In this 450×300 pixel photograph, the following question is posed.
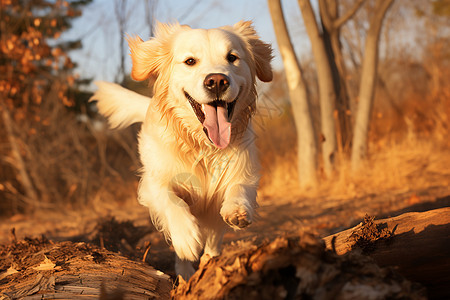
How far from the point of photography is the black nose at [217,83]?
2.43 meters

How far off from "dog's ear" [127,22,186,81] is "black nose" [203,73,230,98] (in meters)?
0.62

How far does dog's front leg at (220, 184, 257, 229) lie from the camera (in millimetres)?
2355

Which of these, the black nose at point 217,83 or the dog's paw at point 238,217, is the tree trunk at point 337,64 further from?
the dog's paw at point 238,217

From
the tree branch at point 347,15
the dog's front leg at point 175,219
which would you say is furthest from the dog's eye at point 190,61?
the tree branch at point 347,15

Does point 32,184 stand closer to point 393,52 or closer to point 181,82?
point 181,82

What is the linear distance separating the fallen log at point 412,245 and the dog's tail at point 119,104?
2.18 metres

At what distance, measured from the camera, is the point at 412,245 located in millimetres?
1952

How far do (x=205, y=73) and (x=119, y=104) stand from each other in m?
1.58

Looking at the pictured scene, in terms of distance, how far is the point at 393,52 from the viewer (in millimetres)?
13086

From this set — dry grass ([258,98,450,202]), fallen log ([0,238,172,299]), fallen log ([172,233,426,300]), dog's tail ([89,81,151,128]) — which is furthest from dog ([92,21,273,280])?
dry grass ([258,98,450,202])

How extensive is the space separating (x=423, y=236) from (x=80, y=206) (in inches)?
271

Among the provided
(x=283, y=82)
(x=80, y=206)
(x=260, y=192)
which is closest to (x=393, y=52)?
(x=283, y=82)

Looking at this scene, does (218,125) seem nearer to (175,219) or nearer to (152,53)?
(175,219)

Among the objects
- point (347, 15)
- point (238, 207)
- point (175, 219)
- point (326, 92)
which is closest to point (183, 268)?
point (175, 219)
